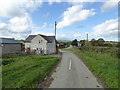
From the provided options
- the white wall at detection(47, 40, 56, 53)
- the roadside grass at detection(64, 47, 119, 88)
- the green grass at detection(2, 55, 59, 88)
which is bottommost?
the green grass at detection(2, 55, 59, 88)

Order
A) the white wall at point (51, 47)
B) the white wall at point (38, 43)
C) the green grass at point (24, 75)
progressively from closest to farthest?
1. the green grass at point (24, 75)
2. the white wall at point (38, 43)
3. the white wall at point (51, 47)

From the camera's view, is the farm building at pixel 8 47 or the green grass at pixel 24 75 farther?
the farm building at pixel 8 47

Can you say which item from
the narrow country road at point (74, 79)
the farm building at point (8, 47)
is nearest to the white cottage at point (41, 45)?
the farm building at point (8, 47)

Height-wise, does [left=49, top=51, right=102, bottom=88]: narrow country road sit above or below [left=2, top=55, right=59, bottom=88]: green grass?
below

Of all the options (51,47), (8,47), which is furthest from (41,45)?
(8,47)

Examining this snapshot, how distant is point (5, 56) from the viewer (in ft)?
69.6

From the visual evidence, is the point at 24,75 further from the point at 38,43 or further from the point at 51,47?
the point at 51,47

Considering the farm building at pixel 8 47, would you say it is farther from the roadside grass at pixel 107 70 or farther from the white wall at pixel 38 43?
the roadside grass at pixel 107 70

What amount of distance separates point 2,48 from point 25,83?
77.3 feet

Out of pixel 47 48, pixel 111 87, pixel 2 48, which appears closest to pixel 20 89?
pixel 111 87

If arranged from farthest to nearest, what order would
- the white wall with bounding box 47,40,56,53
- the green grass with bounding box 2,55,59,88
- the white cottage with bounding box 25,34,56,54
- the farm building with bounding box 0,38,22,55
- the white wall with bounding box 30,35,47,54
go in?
1. the white wall with bounding box 47,40,56,53
2. the white wall with bounding box 30,35,47,54
3. the white cottage with bounding box 25,34,56,54
4. the farm building with bounding box 0,38,22,55
5. the green grass with bounding box 2,55,59,88

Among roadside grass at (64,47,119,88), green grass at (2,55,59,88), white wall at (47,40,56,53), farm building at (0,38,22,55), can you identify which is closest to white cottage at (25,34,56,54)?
white wall at (47,40,56,53)

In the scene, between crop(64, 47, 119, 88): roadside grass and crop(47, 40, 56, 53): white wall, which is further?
crop(47, 40, 56, 53): white wall

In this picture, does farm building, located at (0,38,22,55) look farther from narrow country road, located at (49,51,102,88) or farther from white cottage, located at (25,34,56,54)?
narrow country road, located at (49,51,102,88)
